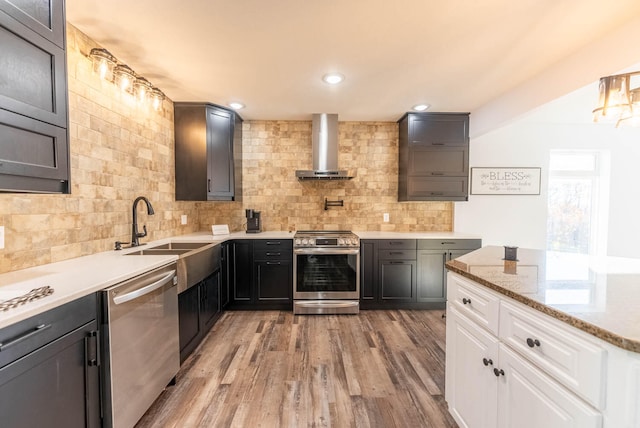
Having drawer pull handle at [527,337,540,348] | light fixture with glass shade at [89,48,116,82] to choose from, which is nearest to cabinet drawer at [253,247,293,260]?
light fixture with glass shade at [89,48,116,82]

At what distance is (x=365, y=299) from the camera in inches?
128

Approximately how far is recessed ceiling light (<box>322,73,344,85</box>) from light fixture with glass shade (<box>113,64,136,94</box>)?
1.58 metres

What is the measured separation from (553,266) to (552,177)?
11.2ft

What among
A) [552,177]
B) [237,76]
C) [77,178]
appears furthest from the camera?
[552,177]

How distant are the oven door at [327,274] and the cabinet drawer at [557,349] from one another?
2.08 meters

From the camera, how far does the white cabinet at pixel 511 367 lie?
2.62ft

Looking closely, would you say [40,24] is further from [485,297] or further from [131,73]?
[485,297]

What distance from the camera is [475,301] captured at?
4.34ft

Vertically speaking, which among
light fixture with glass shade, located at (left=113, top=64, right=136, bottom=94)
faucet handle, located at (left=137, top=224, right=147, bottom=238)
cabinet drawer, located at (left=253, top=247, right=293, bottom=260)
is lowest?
cabinet drawer, located at (left=253, top=247, right=293, bottom=260)

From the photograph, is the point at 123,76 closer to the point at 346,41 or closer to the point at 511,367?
the point at 346,41

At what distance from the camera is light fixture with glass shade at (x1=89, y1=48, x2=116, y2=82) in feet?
6.10

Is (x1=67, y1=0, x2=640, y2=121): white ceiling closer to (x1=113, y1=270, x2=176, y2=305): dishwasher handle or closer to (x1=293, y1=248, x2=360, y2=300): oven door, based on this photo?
(x1=113, y1=270, x2=176, y2=305): dishwasher handle

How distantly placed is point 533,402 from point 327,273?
2321 millimetres

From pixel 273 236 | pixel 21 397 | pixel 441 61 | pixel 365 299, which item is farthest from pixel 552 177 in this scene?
pixel 21 397
